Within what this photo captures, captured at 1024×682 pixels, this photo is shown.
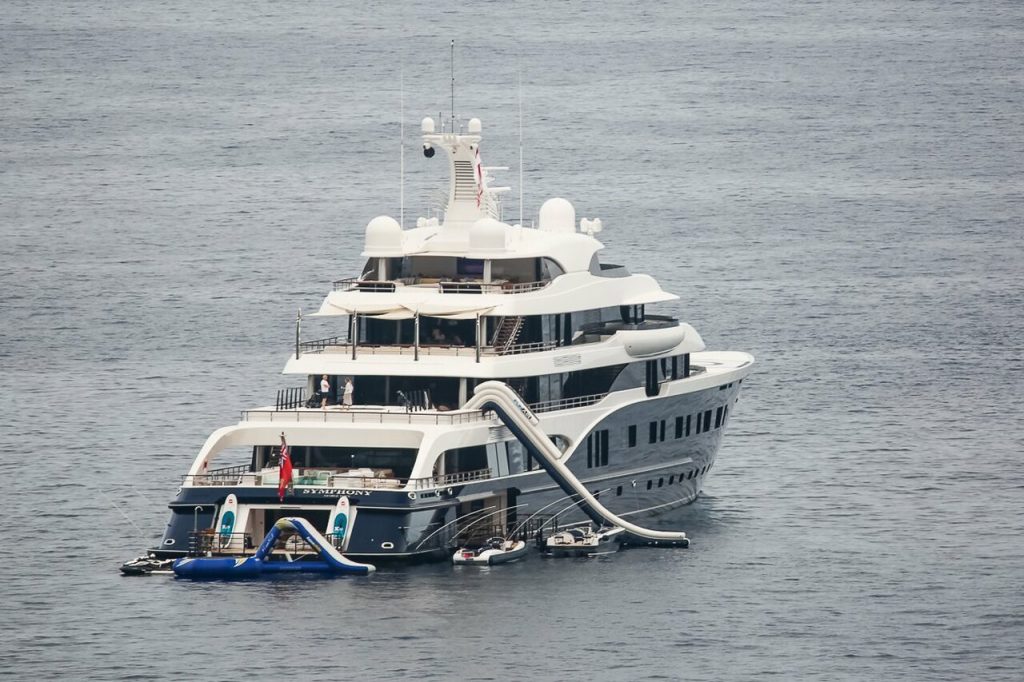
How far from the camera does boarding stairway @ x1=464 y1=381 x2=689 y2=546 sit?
281ft

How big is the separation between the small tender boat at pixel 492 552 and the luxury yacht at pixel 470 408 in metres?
0.63

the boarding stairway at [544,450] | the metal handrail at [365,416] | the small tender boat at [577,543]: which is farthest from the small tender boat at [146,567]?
the small tender boat at [577,543]

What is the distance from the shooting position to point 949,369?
12281cm

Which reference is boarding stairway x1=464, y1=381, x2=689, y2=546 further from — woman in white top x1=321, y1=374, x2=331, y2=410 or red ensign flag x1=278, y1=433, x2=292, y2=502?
red ensign flag x1=278, y1=433, x2=292, y2=502

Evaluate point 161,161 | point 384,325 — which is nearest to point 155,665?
point 384,325

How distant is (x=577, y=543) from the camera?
282ft

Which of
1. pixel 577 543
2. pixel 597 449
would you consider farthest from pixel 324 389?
pixel 597 449

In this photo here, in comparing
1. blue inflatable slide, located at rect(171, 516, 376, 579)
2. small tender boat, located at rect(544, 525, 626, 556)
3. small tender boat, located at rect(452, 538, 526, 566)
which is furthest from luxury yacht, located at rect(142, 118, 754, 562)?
small tender boat, located at rect(544, 525, 626, 556)

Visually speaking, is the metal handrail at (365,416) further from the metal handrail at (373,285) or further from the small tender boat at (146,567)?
the metal handrail at (373,285)

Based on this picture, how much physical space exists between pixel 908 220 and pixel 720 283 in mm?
25926

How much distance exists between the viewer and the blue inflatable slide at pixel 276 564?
81.1 meters

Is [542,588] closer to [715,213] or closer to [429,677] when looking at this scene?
[429,677]

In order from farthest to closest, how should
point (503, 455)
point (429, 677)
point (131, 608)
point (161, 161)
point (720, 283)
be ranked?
point (161, 161), point (720, 283), point (503, 455), point (131, 608), point (429, 677)

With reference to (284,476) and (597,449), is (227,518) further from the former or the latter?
(597,449)
